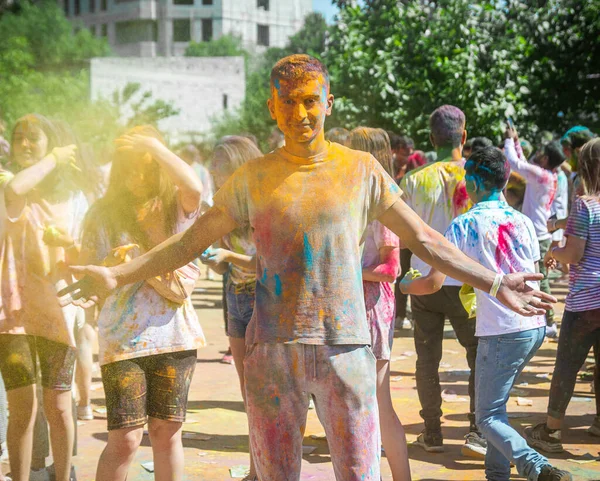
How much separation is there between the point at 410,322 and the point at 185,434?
5415mm

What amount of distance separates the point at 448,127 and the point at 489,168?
144 cm

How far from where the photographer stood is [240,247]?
5.87m

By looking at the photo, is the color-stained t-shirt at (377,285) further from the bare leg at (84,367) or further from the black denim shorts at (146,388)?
the bare leg at (84,367)

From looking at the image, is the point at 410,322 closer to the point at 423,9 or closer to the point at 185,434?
the point at 185,434

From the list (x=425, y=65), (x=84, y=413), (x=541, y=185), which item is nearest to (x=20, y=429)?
(x=84, y=413)

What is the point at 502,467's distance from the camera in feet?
16.2

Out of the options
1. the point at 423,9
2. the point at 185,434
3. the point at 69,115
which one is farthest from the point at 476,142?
the point at 69,115

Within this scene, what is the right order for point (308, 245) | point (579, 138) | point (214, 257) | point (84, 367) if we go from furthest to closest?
point (579, 138), point (84, 367), point (214, 257), point (308, 245)

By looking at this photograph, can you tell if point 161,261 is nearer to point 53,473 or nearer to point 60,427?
point 60,427

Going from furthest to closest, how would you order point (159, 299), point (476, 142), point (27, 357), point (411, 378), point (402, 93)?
1. point (402, 93)
2. point (476, 142)
3. point (411, 378)
4. point (27, 357)
5. point (159, 299)

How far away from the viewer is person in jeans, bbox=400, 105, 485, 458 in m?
5.84

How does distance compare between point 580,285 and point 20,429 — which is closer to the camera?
point 20,429

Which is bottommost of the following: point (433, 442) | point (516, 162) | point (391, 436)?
point (433, 442)

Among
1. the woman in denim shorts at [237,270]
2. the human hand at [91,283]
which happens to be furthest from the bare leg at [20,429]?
the human hand at [91,283]
